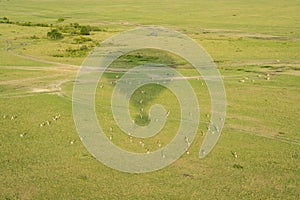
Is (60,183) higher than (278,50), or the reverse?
(278,50)

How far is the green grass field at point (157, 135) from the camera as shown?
9.35 metres

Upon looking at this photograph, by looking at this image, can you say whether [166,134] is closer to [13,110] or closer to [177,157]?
[177,157]

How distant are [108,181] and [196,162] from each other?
221cm

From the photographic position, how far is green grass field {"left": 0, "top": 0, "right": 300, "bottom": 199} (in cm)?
935

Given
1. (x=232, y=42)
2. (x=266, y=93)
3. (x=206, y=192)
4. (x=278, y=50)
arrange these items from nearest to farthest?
(x=206, y=192) < (x=266, y=93) < (x=278, y=50) < (x=232, y=42)

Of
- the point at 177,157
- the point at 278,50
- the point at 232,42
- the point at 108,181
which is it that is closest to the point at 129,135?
the point at 177,157

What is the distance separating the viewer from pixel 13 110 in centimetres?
1435

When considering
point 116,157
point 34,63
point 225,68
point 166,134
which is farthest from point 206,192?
point 34,63

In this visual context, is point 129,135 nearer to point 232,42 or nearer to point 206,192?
point 206,192

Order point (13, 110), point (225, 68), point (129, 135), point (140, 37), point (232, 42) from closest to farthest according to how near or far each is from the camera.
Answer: point (129, 135)
point (13, 110)
point (225, 68)
point (232, 42)
point (140, 37)

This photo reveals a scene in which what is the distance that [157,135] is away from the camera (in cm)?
1227

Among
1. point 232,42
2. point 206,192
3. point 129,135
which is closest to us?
point 206,192

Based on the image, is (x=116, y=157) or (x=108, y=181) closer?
(x=108, y=181)

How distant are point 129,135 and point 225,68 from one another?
33.4 feet
